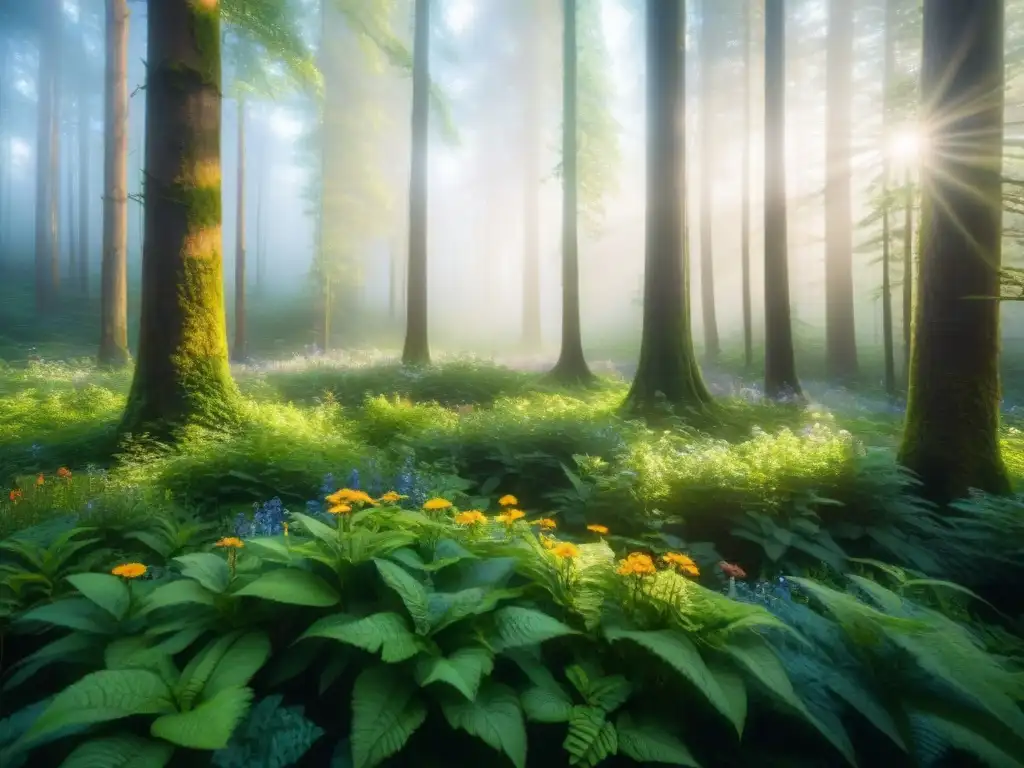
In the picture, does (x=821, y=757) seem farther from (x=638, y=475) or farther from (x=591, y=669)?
(x=638, y=475)

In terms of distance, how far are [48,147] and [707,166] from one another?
109 feet

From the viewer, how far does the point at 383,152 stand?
30.5 m

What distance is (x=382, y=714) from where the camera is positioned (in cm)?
158

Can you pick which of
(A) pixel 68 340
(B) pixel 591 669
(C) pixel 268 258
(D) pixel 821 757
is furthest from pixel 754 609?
(C) pixel 268 258

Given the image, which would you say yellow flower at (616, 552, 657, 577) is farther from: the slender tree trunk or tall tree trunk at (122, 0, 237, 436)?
the slender tree trunk

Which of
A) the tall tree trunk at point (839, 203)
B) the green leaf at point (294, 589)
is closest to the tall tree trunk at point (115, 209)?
the green leaf at point (294, 589)

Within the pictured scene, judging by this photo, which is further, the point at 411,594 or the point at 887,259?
the point at 887,259

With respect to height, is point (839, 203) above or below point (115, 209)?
above

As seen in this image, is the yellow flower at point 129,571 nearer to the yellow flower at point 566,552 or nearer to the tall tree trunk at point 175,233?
the yellow flower at point 566,552

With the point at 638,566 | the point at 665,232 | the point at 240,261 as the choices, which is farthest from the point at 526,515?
the point at 240,261

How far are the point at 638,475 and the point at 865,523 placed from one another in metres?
2.00

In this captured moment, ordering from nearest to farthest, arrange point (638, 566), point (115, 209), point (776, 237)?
1. point (638, 566)
2. point (776, 237)
3. point (115, 209)

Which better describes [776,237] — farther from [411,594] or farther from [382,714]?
[382,714]

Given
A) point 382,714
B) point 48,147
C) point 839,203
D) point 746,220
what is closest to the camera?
point 382,714
